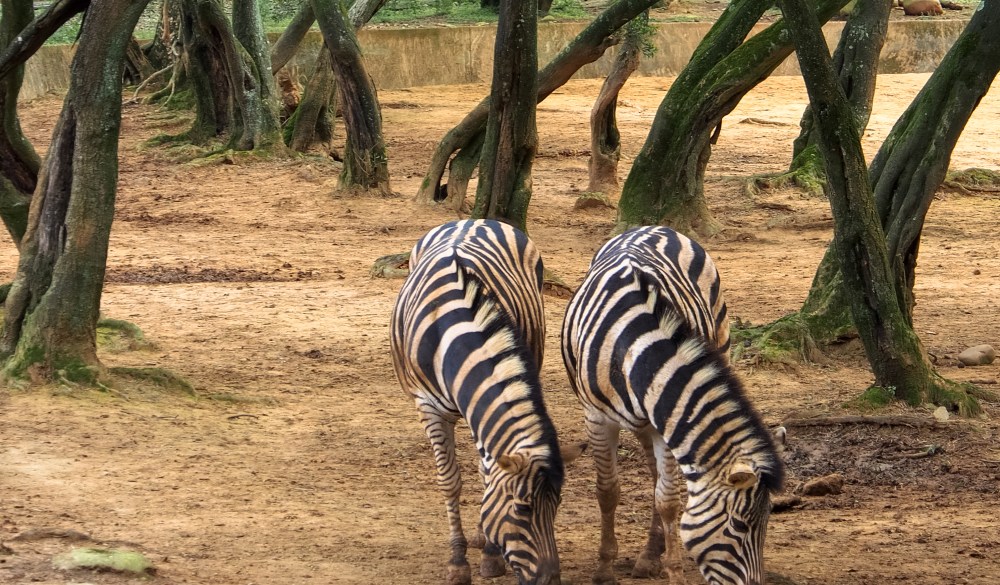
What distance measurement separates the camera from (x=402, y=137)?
1839 cm

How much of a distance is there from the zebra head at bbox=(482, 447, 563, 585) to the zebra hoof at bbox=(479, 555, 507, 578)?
0.83m

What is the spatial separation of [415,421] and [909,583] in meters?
3.42

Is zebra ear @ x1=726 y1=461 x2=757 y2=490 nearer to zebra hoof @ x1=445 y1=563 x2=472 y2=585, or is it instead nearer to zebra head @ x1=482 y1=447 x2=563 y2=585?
zebra head @ x1=482 y1=447 x2=563 y2=585

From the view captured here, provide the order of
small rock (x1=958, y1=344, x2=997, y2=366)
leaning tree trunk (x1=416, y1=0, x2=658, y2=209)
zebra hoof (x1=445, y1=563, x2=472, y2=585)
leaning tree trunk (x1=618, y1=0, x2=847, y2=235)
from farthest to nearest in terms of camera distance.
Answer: leaning tree trunk (x1=416, y1=0, x2=658, y2=209), leaning tree trunk (x1=618, y1=0, x2=847, y2=235), small rock (x1=958, y1=344, x2=997, y2=366), zebra hoof (x1=445, y1=563, x2=472, y2=585)

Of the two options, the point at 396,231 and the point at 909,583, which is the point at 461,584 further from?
the point at 396,231

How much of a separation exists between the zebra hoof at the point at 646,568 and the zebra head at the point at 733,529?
40.7 inches

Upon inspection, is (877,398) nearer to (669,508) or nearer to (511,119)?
(669,508)

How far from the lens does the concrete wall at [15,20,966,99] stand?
21.4 m

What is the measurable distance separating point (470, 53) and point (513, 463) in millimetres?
20395

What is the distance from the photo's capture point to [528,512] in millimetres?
4012

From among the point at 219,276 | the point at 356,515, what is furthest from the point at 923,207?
the point at 219,276

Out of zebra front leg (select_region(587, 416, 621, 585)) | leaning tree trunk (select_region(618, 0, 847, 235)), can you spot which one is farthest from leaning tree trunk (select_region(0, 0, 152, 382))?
leaning tree trunk (select_region(618, 0, 847, 235))

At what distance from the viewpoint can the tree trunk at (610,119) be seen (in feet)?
43.9

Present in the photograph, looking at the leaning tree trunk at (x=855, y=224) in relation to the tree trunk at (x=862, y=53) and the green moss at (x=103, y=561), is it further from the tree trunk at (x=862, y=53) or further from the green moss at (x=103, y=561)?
the tree trunk at (x=862, y=53)
